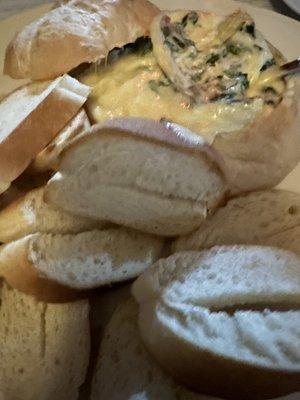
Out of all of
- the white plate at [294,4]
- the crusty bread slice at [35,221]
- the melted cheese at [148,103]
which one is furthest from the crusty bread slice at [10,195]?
the white plate at [294,4]

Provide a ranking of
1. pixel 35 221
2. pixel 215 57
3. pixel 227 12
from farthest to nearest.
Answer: pixel 227 12 → pixel 215 57 → pixel 35 221

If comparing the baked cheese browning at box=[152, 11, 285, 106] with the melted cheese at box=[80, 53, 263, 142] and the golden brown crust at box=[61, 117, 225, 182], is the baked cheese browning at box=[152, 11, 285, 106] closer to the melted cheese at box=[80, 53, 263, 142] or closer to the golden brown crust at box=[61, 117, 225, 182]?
the melted cheese at box=[80, 53, 263, 142]

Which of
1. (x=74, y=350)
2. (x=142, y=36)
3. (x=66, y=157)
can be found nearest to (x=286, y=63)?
(x=142, y=36)

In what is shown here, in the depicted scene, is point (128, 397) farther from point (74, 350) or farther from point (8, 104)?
point (8, 104)

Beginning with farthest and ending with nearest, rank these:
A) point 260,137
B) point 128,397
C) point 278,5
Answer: point 278,5 → point 260,137 → point 128,397

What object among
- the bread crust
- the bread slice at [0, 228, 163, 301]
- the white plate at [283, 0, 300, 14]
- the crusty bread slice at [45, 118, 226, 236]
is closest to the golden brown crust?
the crusty bread slice at [45, 118, 226, 236]

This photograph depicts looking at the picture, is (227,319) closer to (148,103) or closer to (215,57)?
(148,103)

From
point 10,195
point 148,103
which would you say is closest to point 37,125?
point 10,195

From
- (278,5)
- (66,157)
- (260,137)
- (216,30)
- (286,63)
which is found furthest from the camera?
(278,5)
